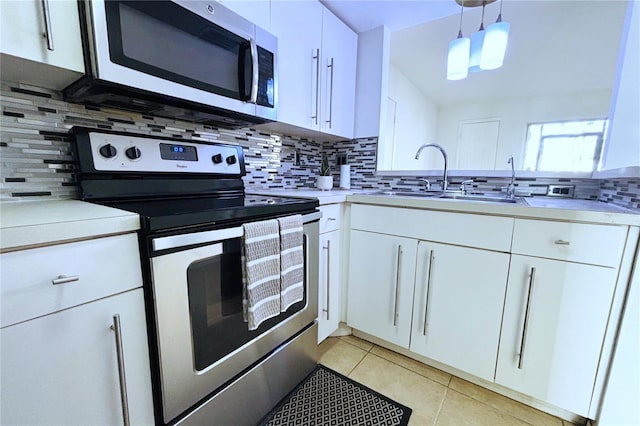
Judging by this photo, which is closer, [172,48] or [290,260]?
[172,48]

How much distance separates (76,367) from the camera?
0.62 metres

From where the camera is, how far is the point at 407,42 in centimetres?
267

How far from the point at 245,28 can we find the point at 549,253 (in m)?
1.61

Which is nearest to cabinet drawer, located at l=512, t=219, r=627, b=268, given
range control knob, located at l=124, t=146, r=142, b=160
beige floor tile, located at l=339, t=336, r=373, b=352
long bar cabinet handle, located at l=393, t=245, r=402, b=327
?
long bar cabinet handle, located at l=393, t=245, r=402, b=327

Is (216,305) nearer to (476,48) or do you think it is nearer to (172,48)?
(172,48)

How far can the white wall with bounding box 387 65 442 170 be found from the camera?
11.8 feet

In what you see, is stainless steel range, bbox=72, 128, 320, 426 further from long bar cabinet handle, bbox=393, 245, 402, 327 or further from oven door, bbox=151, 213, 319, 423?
long bar cabinet handle, bbox=393, 245, 402, 327

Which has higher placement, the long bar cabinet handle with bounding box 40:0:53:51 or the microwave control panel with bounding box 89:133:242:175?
the long bar cabinet handle with bounding box 40:0:53:51

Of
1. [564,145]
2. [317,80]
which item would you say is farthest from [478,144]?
[317,80]

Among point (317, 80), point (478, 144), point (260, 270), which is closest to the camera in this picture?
point (260, 270)

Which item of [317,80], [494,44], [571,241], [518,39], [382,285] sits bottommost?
[382,285]

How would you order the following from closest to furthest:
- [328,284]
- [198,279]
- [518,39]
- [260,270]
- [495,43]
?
1. [198,279]
2. [260,270]
3. [495,43]
4. [328,284]
5. [518,39]

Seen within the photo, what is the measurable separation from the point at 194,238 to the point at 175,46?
728 mm

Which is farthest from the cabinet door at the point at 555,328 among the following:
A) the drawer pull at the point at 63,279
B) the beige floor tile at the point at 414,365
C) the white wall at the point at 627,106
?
the drawer pull at the point at 63,279
